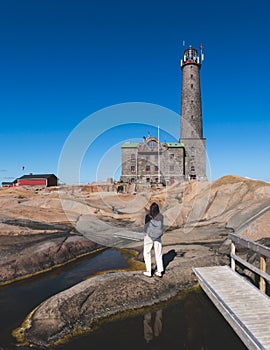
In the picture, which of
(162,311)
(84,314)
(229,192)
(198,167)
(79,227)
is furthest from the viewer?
(198,167)

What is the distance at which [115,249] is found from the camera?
1332 cm

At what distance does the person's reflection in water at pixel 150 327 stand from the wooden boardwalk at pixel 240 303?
1.44 m

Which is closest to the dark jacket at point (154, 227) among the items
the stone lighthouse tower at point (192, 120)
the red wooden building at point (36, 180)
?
the stone lighthouse tower at point (192, 120)

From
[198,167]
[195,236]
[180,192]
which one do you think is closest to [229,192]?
[195,236]

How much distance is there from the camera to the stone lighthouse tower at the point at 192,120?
54688mm

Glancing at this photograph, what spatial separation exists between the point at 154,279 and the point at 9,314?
156 inches

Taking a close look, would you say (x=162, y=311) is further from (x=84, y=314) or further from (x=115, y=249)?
(x=115, y=249)

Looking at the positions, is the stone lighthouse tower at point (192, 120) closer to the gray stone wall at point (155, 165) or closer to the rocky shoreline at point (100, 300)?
the gray stone wall at point (155, 165)

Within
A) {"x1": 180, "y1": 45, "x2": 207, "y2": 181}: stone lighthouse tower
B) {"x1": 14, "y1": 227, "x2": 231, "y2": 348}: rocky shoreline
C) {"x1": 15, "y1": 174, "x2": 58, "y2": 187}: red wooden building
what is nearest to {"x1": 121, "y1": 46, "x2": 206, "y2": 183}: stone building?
{"x1": 180, "y1": 45, "x2": 207, "y2": 181}: stone lighthouse tower

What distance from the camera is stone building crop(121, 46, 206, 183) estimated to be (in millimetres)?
54312

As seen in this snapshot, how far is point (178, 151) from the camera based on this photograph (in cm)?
5506

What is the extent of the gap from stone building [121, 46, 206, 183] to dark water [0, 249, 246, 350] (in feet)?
151

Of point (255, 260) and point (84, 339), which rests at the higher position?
point (255, 260)

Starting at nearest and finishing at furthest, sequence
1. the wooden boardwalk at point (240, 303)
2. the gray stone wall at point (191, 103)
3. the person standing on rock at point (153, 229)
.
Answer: the wooden boardwalk at point (240, 303) → the person standing on rock at point (153, 229) → the gray stone wall at point (191, 103)
